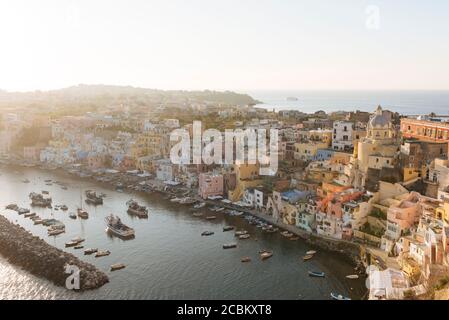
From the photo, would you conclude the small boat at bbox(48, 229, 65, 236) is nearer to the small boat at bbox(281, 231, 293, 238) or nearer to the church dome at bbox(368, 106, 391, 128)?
the small boat at bbox(281, 231, 293, 238)

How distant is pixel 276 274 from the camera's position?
43.7 ft

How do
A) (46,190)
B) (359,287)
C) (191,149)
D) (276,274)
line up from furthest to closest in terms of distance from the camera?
1. (191,149)
2. (46,190)
3. (276,274)
4. (359,287)

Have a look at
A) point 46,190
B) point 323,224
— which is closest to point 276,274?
point 323,224

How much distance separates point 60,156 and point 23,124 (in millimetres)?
10529

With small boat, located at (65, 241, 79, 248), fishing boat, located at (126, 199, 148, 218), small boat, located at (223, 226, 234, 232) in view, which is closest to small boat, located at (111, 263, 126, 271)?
small boat, located at (65, 241, 79, 248)

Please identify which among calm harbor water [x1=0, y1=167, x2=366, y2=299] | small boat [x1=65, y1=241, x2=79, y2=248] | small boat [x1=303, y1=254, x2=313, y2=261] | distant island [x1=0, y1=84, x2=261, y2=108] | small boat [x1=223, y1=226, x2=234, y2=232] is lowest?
calm harbor water [x1=0, y1=167, x2=366, y2=299]

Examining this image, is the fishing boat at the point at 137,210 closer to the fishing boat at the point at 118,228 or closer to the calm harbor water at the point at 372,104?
the fishing boat at the point at 118,228

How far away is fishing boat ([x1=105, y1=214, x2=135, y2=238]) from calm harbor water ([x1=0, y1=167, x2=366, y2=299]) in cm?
30

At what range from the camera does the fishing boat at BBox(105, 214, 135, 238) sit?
54.3 feet

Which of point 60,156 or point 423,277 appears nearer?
point 423,277
